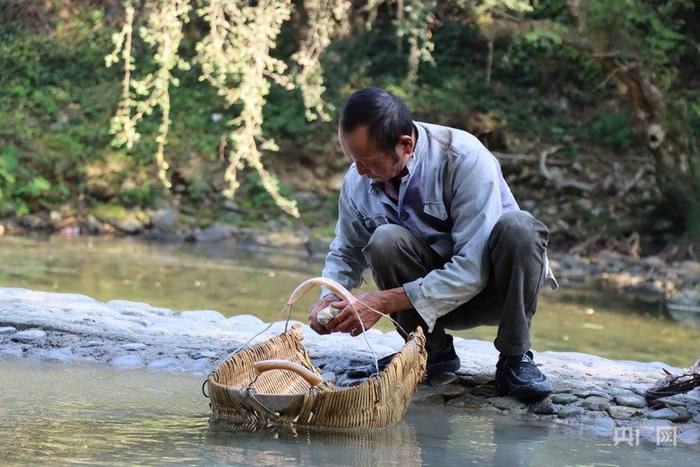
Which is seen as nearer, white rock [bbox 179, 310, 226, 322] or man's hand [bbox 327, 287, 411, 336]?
man's hand [bbox 327, 287, 411, 336]

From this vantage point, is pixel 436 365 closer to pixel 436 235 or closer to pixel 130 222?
pixel 436 235

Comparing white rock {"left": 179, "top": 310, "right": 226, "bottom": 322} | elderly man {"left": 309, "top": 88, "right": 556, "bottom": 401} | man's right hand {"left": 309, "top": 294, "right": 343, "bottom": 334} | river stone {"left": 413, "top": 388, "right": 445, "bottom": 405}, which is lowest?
white rock {"left": 179, "top": 310, "right": 226, "bottom": 322}

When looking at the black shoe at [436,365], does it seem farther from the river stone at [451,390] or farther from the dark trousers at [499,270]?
the dark trousers at [499,270]

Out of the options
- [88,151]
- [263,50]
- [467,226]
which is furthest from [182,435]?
[88,151]

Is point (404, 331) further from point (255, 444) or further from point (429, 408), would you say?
point (255, 444)

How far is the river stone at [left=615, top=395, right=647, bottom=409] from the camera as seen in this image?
143 inches

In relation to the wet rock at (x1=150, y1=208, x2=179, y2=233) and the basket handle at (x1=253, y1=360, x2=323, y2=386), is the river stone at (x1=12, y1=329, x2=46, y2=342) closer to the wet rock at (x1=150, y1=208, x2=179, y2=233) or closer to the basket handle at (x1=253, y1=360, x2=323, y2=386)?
the basket handle at (x1=253, y1=360, x2=323, y2=386)

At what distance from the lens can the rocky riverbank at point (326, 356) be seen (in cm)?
359

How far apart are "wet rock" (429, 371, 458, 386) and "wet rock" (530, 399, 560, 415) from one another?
335 mm

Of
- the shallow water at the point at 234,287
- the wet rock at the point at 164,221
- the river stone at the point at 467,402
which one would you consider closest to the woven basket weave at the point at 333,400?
the river stone at the point at 467,402

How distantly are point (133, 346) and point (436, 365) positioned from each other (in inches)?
51.5

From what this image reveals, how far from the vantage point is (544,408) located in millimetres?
3613

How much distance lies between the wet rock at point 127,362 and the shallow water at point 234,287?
2.48m

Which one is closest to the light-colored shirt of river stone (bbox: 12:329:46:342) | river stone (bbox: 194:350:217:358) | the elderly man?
the elderly man
